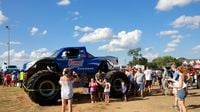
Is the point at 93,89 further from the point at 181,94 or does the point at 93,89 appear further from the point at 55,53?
the point at 181,94

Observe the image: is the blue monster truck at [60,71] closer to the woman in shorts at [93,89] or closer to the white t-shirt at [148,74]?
the woman in shorts at [93,89]

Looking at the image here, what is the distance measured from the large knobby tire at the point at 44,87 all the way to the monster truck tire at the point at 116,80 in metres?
3.06

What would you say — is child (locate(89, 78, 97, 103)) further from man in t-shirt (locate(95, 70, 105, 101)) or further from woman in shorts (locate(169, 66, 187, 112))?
woman in shorts (locate(169, 66, 187, 112))

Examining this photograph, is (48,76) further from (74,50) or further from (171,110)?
(171,110)

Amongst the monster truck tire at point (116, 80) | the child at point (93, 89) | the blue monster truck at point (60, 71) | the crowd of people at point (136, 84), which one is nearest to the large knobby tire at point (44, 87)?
the blue monster truck at point (60, 71)

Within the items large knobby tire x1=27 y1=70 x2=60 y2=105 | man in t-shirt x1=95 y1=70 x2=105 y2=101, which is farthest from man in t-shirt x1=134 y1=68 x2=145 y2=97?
large knobby tire x1=27 y1=70 x2=60 y2=105

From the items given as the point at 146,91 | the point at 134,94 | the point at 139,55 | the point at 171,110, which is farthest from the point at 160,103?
the point at 139,55

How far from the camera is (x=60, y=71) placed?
66.5 ft

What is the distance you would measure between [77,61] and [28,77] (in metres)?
2.50

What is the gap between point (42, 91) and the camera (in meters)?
18.7

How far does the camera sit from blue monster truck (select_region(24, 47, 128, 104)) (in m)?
18.6

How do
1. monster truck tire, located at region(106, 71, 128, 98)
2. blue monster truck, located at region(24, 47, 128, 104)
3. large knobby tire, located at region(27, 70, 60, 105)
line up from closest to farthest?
1. large knobby tire, located at region(27, 70, 60, 105)
2. blue monster truck, located at region(24, 47, 128, 104)
3. monster truck tire, located at region(106, 71, 128, 98)

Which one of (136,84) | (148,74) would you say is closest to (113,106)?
(136,84)

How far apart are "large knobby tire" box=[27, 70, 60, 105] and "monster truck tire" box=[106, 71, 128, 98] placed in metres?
3.06
